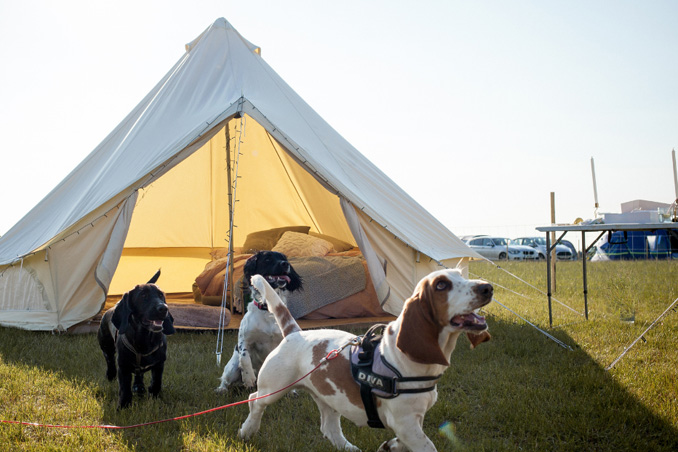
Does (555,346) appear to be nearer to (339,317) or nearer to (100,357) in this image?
(339,317)

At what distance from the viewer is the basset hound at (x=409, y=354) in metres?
1.87

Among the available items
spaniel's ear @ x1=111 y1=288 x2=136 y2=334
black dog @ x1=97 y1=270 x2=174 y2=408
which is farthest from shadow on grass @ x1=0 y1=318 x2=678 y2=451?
spaniel's ear @ x1=111 y1=288 x2=136 y2=334

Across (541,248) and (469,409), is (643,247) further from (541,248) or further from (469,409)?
(469,409)

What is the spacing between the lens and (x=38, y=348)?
436cm

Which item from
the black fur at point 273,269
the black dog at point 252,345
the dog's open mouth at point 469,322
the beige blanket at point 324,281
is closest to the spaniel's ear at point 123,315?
the black dog at point 252,345

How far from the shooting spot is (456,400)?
3117 mm

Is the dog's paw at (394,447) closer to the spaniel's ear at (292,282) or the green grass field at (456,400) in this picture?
the green grass field at (456,400)

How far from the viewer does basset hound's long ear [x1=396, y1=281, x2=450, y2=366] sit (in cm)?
187

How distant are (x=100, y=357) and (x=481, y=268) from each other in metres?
8.88

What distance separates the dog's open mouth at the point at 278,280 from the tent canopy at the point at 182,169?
119 centimetres

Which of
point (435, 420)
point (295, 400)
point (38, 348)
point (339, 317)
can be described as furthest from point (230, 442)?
point (339, 317)

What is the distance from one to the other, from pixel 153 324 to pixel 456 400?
1.79 meters

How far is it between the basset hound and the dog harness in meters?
0.02

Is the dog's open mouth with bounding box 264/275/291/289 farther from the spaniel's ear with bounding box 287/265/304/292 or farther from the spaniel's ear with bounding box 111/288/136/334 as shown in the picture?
the spaniel's ear with bounding box 111/288/136/334
